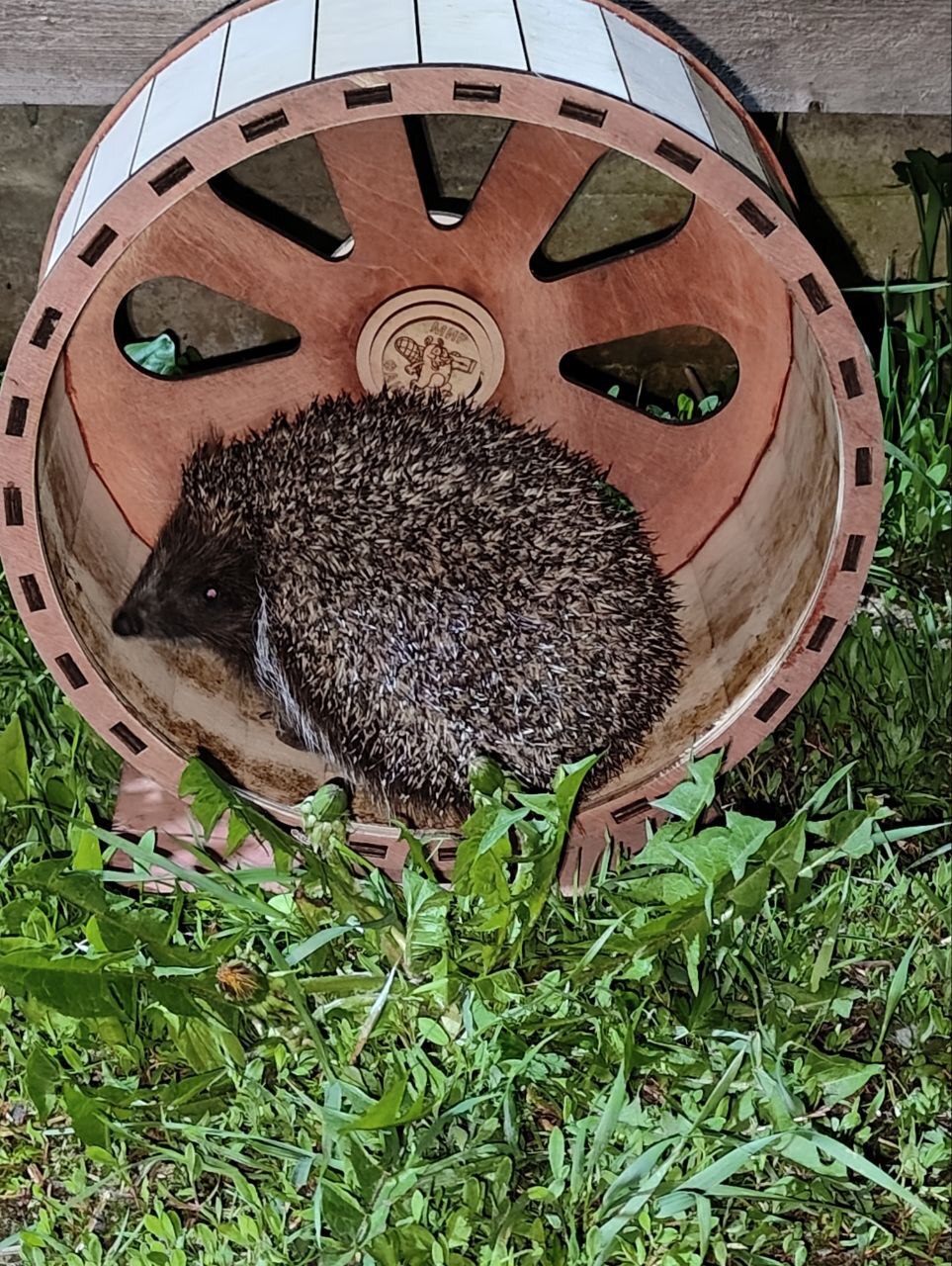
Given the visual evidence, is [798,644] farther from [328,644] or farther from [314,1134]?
[314,1134]

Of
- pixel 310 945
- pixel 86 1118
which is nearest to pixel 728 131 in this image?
pixel 310 945

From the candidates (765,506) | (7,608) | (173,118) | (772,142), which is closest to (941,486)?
(765,506)

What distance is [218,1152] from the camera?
202cm

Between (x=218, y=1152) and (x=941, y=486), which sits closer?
(x=218, y=1152)

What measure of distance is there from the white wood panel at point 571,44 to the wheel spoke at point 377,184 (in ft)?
2.04

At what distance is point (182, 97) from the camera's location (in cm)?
217

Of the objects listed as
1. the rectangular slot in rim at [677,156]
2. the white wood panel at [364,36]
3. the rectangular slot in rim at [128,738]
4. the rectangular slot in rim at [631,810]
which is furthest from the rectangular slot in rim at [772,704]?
the white wood panel at [364,36]

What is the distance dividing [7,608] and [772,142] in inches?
86.1

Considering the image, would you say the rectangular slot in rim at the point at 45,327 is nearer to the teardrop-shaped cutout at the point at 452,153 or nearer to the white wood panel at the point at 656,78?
the white wood panel at the point at 656,78

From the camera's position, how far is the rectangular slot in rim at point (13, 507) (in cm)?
221

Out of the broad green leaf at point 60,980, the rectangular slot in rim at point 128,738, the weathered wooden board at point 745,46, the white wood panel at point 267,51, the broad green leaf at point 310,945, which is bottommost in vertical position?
the broad green leaf at point 60,980

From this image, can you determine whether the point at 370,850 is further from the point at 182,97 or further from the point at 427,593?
the point at 182,97

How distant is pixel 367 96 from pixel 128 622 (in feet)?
3.73

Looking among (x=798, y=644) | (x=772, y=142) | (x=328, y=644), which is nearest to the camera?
(x=798, y=644)
